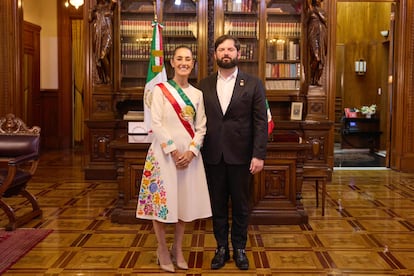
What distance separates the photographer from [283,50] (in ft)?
24.2

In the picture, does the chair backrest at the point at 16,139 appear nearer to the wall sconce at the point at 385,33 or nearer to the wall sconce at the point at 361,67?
the wall sconce at the point at 385,33

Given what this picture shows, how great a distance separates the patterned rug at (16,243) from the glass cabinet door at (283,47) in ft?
13.4

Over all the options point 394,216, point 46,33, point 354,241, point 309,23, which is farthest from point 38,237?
point 46,33

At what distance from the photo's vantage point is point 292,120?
7.17 m

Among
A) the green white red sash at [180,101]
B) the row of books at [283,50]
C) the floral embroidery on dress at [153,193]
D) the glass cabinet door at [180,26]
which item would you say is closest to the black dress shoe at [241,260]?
the floral embroidery on dress at [153,193]

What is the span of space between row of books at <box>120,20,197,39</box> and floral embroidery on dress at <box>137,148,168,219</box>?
4.23 meters

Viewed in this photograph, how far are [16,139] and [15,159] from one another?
45 cm

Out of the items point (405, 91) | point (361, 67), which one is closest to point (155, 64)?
point (405, 91)

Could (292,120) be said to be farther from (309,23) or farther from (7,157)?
(7,157)

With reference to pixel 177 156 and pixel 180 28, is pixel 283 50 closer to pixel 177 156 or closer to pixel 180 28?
pixel 180 28

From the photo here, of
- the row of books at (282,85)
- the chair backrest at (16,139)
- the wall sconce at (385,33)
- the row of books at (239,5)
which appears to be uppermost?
the wall sconce at (385,33)

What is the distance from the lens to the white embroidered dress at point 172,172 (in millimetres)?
3318

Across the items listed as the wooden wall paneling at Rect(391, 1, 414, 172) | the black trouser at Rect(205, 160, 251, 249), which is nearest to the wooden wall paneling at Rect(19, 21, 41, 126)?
the wooden wall paneling at Rect(391, 1, 414, 172)

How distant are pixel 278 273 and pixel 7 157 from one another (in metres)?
2.74
